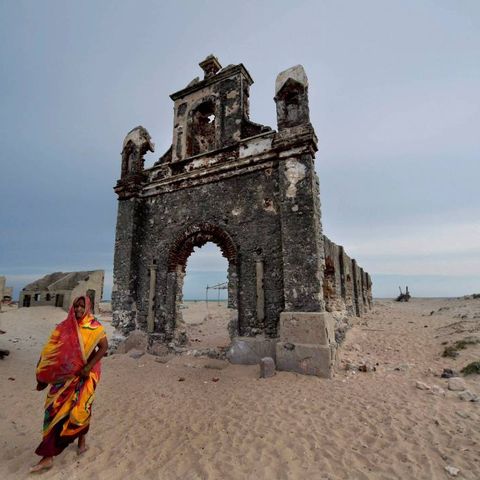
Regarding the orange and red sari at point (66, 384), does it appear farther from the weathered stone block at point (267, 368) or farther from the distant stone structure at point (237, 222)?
the distant stone structure at point (237, 222)

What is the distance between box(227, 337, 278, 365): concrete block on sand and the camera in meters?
6.30

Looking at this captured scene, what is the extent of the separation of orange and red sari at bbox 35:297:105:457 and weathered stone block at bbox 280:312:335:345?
3.75 m

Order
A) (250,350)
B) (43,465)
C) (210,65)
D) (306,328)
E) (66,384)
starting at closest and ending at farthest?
1. (43,465)
2. (66,384)
3. (306,328)
4. (250,350)
5. (210,65)

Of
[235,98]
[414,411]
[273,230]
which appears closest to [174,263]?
[273,230]

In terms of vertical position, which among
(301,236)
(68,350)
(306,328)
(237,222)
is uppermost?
(237,222)

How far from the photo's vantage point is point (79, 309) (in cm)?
336

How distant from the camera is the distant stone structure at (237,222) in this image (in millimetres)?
6168

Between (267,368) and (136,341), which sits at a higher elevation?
(136,341)

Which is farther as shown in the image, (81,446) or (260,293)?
(260,293)

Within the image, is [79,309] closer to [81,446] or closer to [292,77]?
[81,446]

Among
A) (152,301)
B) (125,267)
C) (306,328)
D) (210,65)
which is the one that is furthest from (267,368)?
(210,65)

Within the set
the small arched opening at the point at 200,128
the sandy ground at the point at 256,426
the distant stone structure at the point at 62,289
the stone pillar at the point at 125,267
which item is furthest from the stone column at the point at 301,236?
the distant stone structure at the point at 62,289

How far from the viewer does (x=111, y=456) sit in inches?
129

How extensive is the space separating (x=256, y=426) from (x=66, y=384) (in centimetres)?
240
